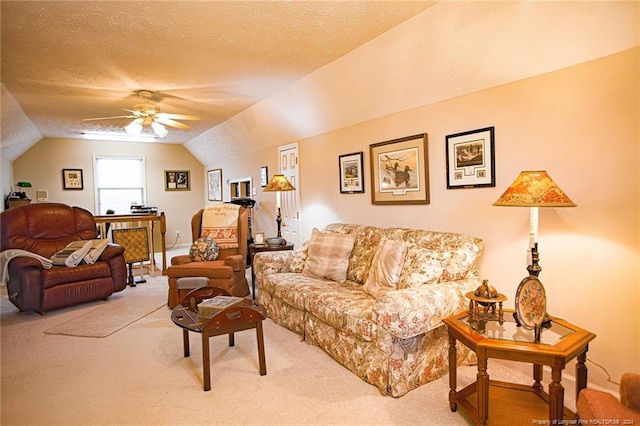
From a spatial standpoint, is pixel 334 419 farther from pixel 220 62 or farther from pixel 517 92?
pixel 220 62

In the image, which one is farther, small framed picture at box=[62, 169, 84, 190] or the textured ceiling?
small framed picture at box=[62, 169, 84, 190]

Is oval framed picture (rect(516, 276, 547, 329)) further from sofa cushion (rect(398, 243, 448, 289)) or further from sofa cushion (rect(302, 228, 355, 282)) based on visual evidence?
sofa cushion (rect(302, 228, 355, 282))

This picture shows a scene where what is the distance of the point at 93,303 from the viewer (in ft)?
14.4

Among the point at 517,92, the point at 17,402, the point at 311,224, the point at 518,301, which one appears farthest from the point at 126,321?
the point at 517,92

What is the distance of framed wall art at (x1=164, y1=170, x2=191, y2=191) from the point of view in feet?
27.8

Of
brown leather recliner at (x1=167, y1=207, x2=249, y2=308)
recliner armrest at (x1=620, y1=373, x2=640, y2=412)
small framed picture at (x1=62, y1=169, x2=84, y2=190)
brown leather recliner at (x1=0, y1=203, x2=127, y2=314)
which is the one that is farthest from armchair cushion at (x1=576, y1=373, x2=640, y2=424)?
small framed picture at (x1=62, y1=169, x2=84, y2=190)

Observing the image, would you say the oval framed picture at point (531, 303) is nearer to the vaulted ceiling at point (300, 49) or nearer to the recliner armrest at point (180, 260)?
the vaulted ceiling at point (300, 49)

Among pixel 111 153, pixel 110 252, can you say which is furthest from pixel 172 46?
pixel 111 153

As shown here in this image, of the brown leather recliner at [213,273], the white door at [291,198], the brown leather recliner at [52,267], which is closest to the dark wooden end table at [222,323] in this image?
the brown leather recliner at [213,273]

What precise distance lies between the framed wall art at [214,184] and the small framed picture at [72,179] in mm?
2589

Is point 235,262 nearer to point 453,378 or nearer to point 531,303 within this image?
point 453,378

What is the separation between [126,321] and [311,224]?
96.4 inches

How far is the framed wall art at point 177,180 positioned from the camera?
846 centimetres

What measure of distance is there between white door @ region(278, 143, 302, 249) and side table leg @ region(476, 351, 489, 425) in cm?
362
